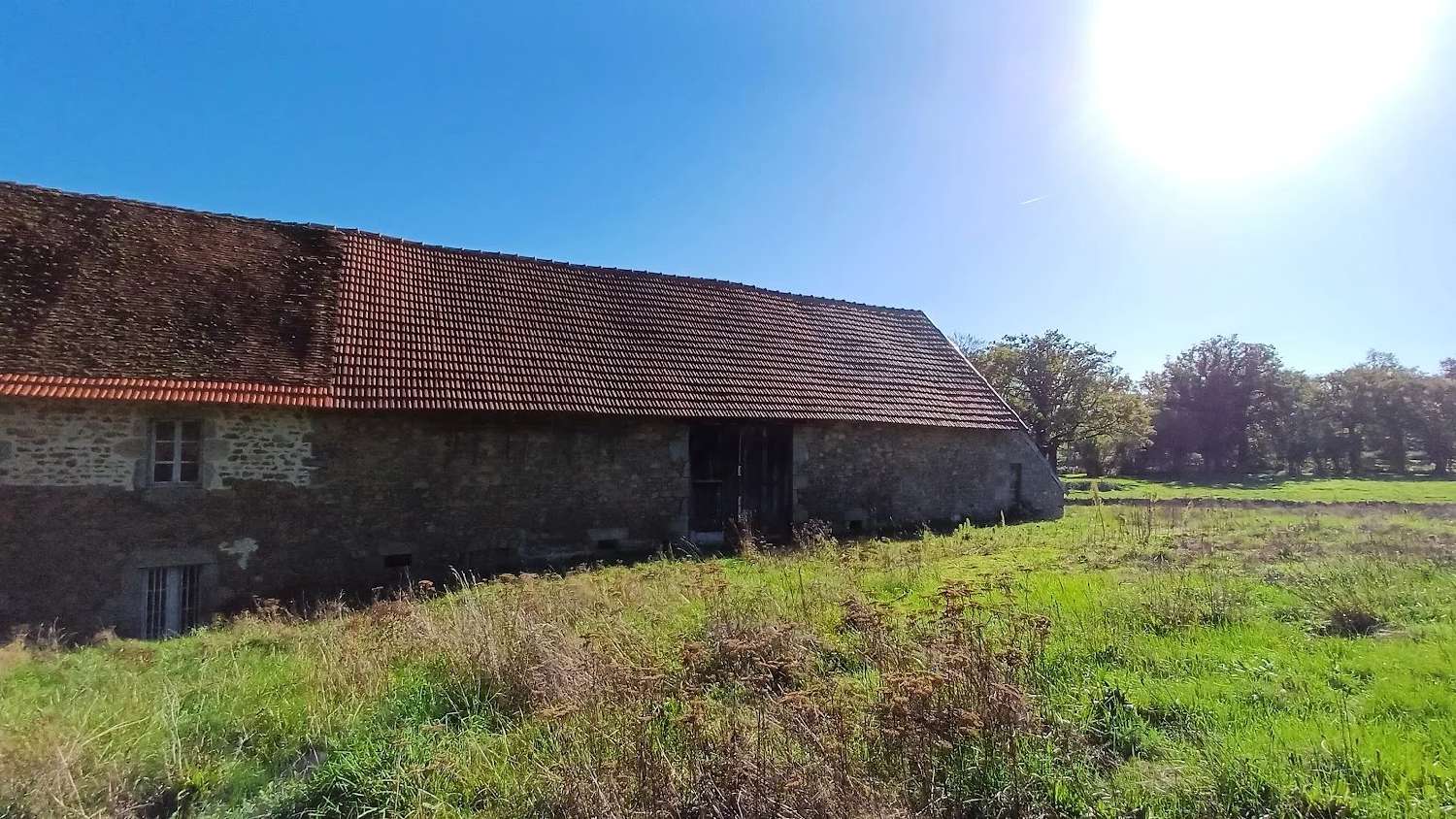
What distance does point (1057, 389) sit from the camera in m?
34.7

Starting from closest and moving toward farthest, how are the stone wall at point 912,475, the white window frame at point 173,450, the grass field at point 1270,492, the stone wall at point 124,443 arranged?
the stone wall at point 124,443 → the white window frame at point 173,450 → the stone wall at point 912,475 → the grass field at point 1270,492

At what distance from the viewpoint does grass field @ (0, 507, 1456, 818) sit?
3787 millimetres

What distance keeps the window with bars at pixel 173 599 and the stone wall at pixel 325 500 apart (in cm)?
16

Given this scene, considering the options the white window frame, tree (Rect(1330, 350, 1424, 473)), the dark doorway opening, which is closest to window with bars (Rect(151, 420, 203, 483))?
the white window frame

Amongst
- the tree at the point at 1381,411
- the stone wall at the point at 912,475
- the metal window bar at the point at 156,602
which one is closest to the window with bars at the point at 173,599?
the metal window bar at the point at 156,602

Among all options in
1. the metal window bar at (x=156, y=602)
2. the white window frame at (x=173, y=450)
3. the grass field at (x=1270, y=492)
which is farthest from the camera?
the grass field at (x=1270, y=492)

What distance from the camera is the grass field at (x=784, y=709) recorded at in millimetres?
3787

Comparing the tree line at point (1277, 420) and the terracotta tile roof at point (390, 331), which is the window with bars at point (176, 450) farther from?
the tree line at point (1277, 420)

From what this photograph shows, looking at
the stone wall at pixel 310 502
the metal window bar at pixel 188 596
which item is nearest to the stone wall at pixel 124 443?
the stone wall at pixel 310 502

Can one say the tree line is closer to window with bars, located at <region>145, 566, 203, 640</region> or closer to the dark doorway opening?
the dark doorway opening

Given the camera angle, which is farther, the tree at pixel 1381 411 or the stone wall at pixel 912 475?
the tree at pixel 1381 411

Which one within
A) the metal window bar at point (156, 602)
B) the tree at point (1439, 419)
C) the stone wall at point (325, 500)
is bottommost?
the metal window bar at point (156, 602)

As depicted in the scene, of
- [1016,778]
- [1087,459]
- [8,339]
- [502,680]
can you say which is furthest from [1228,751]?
[1087,459]

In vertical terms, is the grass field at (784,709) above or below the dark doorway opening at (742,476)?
below
